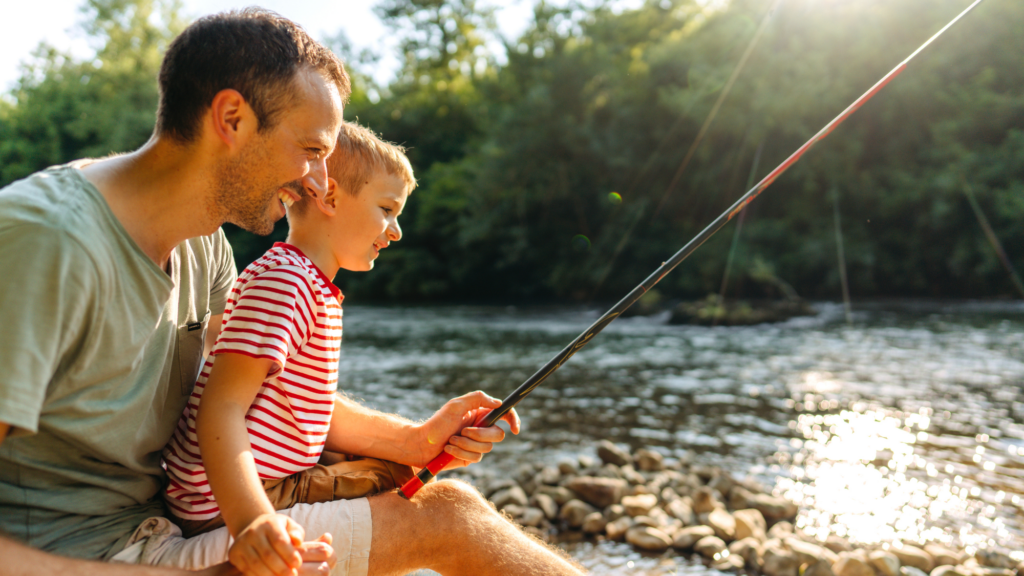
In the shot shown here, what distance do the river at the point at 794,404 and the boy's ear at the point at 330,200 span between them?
2500mm

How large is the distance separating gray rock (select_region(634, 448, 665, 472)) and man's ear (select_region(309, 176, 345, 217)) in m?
4.03

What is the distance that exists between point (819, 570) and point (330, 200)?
2792mm

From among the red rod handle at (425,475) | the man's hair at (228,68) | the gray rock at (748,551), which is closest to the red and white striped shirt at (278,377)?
the red rod handle at (425,475)

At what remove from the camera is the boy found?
1251 millimetres

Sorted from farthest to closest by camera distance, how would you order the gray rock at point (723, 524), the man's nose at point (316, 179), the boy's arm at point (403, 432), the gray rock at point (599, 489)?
the gray rock at point (599, 489)
the gray rock at point (723, 524)
the boy's arm at point (403, 432)
the man's nose at point (316, 179)

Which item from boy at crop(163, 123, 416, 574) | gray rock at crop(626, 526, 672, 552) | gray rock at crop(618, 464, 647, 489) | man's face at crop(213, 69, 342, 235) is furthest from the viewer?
gray rock at crop(618, 464, 647, 489)

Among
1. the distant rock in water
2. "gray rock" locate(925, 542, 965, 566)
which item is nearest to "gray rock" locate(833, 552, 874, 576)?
"gray rock" locate(925, 542, 965, 566)

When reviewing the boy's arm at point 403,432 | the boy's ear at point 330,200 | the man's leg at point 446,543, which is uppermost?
the boy's ear at point 330,200

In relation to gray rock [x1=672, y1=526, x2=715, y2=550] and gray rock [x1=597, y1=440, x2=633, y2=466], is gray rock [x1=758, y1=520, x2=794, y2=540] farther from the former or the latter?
gray rock [x1=597, y1=440, x2=633, y2=466]

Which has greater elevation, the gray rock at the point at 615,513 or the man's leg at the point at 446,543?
the man's leg at the point at 446,543

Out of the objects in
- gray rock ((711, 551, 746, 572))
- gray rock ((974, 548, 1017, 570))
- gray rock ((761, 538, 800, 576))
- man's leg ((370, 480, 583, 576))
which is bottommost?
gray rock ((711, 551, 746, 572))

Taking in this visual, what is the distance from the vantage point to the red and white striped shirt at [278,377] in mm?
1341

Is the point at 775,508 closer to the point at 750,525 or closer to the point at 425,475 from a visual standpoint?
the point at 750,525

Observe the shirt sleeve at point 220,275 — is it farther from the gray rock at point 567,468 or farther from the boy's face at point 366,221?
the gray rock at point 567,468
